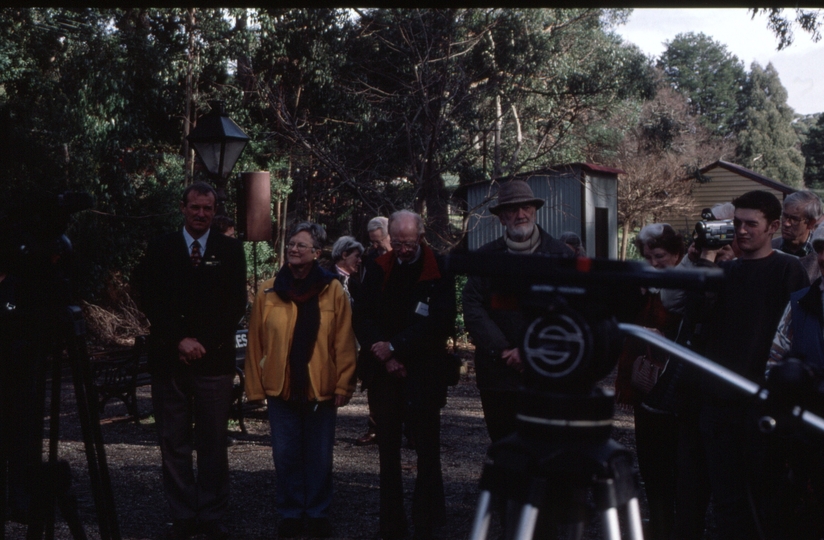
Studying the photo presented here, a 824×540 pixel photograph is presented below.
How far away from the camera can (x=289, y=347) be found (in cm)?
548

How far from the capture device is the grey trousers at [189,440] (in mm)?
5383

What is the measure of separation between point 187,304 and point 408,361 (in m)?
1.40

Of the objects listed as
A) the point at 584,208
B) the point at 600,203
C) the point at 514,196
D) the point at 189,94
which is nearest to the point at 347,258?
the point at 514,196

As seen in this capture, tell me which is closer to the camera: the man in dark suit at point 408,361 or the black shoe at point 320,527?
the man in dark suit at point 408,361

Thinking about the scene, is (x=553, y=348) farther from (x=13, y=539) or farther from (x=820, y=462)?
(x=13, y=539)

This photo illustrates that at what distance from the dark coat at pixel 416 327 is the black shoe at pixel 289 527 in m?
0.97

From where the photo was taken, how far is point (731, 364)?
13.3 feet

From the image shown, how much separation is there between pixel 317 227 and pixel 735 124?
93.8 m

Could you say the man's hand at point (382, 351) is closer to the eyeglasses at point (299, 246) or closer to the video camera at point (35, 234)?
the eyeglasses at point (299, 246)

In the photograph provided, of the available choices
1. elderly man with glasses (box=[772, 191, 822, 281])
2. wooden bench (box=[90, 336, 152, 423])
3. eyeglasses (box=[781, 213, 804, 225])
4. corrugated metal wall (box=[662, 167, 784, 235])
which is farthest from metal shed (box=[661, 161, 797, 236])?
eyeglasses (box=[781, 213, 804, 225])

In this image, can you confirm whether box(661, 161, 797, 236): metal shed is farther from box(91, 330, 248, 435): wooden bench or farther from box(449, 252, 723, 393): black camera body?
box(449, 252, 723, 393): black camera body

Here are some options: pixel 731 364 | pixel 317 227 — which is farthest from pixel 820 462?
pixel 317 227

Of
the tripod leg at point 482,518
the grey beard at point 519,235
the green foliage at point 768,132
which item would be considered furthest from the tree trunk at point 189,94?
the green foliage at point 768,132

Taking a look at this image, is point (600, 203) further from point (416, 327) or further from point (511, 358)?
point (511, 358)
